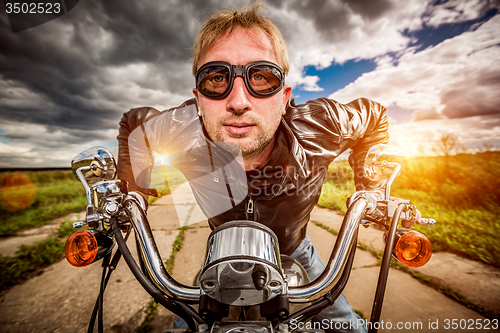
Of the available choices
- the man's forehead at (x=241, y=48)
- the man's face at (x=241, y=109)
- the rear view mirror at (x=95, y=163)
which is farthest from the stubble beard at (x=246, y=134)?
the rear view mirror at (x=95, y=163)

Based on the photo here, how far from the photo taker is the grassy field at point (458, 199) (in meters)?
2.57

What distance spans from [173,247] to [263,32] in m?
3.09

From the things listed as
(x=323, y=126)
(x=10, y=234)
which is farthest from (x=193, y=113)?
(x=10, y=234)

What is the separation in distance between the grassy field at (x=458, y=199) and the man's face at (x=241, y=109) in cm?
328

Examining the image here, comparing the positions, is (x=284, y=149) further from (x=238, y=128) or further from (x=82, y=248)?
(x=82, y=248)

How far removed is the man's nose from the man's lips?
0.24ft

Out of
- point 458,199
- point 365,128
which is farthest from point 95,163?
point 458,199

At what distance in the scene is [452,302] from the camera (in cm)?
178

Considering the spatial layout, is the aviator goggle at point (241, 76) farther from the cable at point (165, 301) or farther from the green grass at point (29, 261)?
the green grass at point (29, 261)

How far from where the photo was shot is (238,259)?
557 millimetres

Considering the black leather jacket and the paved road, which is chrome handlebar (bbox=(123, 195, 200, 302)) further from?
the paved road

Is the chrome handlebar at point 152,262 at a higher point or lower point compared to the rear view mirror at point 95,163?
lower

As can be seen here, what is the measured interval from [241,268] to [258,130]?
0.73 meters

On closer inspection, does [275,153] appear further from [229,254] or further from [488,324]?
[488,324]
